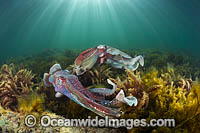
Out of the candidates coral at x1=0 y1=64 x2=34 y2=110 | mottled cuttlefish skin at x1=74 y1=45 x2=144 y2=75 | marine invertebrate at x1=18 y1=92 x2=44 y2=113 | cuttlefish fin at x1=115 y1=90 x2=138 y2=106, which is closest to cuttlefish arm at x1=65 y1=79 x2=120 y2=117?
cuttlefish fin at x1=115 y1=90 x2=138 y2=106

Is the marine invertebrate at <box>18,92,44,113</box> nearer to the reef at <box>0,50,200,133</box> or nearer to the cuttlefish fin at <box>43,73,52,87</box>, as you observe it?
the reef at <box>0,50,200,133</box>

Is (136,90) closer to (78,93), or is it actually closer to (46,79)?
(78,93)

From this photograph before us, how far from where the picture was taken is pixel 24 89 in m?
2.95

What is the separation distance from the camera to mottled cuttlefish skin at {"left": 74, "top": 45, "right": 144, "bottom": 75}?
2.71 metres

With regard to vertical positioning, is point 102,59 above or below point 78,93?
above

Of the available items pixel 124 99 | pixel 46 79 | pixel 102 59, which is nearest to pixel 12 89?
pixel 46 79

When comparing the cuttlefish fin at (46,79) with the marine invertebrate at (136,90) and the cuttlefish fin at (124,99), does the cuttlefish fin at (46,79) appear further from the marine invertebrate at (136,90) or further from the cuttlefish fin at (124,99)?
the cuttlefish fin at (124,99)

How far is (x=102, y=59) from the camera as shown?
2.89 meters

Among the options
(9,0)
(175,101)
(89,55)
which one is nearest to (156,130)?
(175,101)

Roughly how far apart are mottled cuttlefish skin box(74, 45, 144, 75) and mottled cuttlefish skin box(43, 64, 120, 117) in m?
0.48

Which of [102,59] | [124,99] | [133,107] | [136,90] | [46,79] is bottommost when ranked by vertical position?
[133,107]

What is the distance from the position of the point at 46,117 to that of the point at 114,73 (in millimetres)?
1791

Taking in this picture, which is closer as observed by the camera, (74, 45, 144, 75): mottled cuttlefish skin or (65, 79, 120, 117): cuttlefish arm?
(65, 79, 120, 117): cuttlefish arm

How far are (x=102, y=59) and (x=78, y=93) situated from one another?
113 centimetres
